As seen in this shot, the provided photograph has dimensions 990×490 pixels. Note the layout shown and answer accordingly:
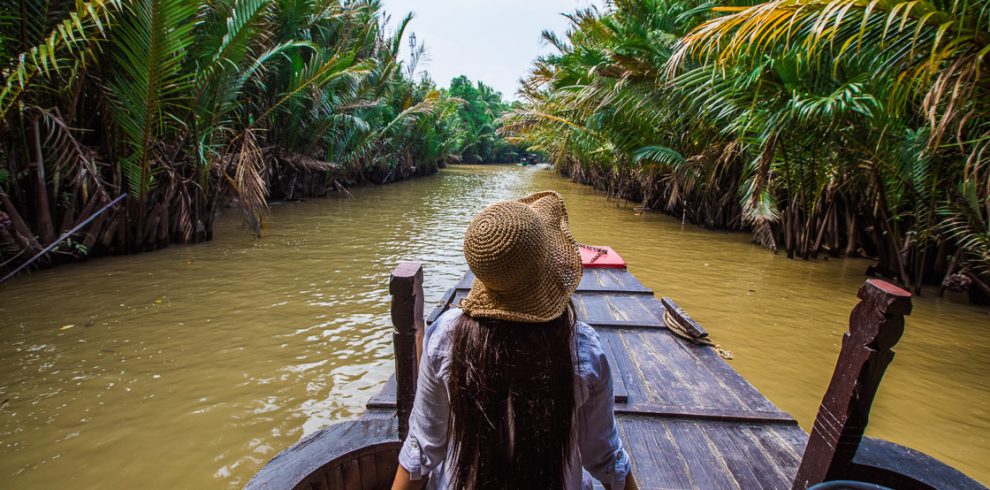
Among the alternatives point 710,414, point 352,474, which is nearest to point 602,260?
point 710,414

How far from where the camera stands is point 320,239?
8180 mm

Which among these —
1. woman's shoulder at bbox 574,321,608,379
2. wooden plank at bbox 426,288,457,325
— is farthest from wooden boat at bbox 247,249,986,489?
wooden plank at bbox 426,288,457,325

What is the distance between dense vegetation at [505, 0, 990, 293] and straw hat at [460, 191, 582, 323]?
3.53m

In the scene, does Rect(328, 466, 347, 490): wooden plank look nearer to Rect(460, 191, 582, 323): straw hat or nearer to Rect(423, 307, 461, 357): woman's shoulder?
Rect(423, 307, 461, 357): woman's shoulder

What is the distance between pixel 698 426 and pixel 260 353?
3.29 m

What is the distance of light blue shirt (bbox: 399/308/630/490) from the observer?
1.08 meters

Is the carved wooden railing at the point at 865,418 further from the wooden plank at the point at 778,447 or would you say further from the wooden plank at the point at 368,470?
the wooden plank at the point at 368,470

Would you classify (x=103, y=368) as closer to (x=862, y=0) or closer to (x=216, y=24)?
(x=216, y=24)

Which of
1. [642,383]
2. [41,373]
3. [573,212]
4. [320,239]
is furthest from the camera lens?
[573,212]

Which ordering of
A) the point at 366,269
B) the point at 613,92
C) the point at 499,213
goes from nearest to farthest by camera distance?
the point at 499,213, the point at 366,269, the point at 613,92

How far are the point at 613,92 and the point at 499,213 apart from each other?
9.61m

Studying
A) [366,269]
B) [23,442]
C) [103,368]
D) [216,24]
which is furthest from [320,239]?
[23,442]

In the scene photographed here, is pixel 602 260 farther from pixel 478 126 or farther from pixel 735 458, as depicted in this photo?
pixel 478 126

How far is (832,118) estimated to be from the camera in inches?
202
